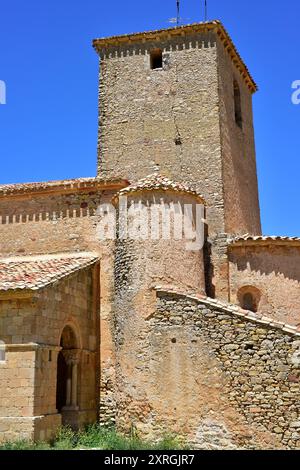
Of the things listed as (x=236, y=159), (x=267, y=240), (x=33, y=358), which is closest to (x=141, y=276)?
(x=33, y=358)

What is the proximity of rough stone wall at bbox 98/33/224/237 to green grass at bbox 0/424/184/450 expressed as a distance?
24.4 ft

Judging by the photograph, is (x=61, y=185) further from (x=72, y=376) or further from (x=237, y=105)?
(x=237, y=105)

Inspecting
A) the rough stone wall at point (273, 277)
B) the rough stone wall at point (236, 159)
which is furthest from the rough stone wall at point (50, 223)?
the rough stone wall at point (273, 277)

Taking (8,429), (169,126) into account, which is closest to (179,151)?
(169,126)

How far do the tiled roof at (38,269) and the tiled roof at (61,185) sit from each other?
2054mm

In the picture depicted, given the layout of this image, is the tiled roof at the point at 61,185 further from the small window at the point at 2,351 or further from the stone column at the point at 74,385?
the small window at the point at 2,351

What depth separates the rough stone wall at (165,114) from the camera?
1748cm

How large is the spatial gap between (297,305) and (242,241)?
228 cm

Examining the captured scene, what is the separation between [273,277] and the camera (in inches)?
599

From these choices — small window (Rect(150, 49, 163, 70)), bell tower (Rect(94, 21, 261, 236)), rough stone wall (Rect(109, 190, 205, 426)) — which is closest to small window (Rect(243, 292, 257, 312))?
rough stone wall (Rect(109, 190, 205, 426))

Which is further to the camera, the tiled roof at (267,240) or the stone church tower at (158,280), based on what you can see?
the tiled roof at (267,240)

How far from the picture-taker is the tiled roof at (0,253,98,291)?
12.6m

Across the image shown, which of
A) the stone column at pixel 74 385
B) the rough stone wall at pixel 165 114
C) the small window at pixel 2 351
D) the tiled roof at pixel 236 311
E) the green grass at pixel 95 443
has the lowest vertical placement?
the green grass at pixel 95 443

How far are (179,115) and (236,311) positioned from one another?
26.7 ft
